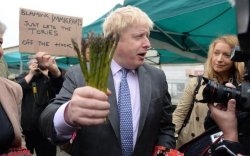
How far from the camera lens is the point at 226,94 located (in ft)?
4.31

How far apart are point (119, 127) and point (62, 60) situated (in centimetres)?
838

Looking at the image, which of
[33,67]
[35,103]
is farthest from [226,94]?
[35,103]

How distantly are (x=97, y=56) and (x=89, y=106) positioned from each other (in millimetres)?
151

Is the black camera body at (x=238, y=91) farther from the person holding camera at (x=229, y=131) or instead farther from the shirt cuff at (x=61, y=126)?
the shirt cuff at (x=61, y=126)

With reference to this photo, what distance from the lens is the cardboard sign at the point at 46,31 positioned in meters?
3.11

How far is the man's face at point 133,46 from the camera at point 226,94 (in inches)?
21.8

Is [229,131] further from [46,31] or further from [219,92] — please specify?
[46,31]

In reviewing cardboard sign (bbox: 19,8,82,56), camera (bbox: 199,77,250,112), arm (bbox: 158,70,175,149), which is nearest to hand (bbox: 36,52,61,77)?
cardboard sign (bbox: 19,8,82,56)

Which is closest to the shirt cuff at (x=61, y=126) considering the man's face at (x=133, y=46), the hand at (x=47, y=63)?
the man's face at (x=133, y=46)

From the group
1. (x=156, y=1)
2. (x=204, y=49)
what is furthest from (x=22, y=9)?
(x=204, y=49)

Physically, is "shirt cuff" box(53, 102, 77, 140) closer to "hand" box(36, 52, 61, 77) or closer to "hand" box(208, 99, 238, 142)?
"hand" box(208, 99, 238, 142)

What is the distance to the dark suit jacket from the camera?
1.70 metres

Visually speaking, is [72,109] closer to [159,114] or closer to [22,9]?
[159,114]

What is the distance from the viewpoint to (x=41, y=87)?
3750 millimetres
